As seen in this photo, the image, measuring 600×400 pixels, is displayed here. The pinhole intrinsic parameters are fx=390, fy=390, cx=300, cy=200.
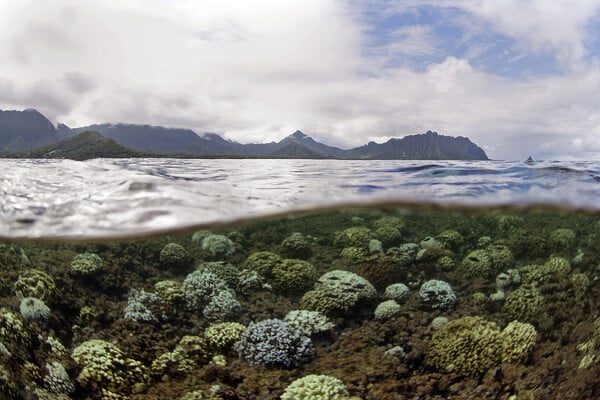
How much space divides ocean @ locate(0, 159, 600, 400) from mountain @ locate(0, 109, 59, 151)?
581 ft

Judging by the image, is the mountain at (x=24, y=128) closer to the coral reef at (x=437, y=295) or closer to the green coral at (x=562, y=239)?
the coral reef at (x=437, y=295)

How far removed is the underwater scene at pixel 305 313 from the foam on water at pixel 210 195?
339 mm

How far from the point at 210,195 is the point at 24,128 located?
19887 cm

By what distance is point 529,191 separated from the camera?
7.85 metres

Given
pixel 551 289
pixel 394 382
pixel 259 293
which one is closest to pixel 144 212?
pixel 259 293

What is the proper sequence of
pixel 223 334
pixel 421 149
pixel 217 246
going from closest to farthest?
pixel 223 334 → pixel 217 246 → pixel 421 149

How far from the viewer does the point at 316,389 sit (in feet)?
16.5

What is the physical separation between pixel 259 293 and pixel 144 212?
237 centimetres

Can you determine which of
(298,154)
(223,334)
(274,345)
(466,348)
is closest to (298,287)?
(274,345)

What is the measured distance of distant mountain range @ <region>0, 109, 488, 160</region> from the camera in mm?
59419

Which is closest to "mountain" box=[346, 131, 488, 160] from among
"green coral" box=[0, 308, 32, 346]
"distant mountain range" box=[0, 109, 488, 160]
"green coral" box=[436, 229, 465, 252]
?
"distant mountain range" box=[0, 109, 488, 160]

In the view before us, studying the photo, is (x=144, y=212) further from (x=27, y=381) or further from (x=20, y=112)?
(x=20, y=112)

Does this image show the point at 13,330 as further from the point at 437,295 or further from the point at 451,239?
the point at 451,239

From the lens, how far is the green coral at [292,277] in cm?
643
